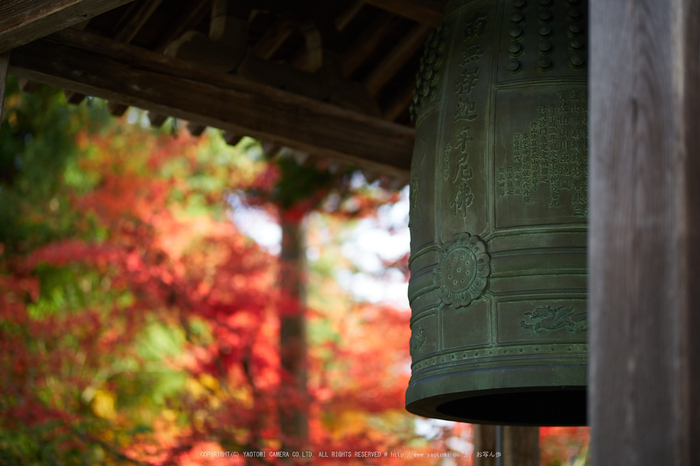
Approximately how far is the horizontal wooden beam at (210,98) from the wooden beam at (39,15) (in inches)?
→ 11.5

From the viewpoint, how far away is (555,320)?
256 cm

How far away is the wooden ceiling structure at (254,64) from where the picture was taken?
3328 mm

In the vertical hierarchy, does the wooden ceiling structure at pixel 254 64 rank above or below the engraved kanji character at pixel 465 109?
above

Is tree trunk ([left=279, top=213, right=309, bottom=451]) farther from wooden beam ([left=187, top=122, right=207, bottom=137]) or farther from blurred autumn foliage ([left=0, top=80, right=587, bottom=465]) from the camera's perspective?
wooden beam ([left=187, top=122, right=207, bottom=137])

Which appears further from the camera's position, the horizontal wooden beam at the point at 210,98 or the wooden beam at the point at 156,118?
the wooden beam at the point at 156,118

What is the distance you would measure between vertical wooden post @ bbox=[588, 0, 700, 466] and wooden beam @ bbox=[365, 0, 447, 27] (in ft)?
6.84

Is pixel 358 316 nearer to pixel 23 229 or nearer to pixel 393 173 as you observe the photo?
pixel 23 229

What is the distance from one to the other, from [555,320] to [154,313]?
7.26 meters

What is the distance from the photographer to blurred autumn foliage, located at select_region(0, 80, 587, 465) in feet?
25.5

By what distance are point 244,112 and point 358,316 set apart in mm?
8159

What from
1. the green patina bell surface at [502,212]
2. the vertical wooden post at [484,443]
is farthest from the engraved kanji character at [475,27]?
the vertical wooden post at [484,443]

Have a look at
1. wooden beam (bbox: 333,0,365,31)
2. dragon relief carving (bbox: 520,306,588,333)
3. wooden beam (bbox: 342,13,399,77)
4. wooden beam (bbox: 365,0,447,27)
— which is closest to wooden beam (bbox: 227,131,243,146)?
wooden beam (bbox: 342,13,399,77)

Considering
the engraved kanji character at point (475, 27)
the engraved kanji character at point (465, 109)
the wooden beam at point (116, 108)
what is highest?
the wooden beam at point (116, 108)

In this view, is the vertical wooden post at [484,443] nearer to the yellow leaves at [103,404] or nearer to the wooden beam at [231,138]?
the wooden beam at [231,138]
